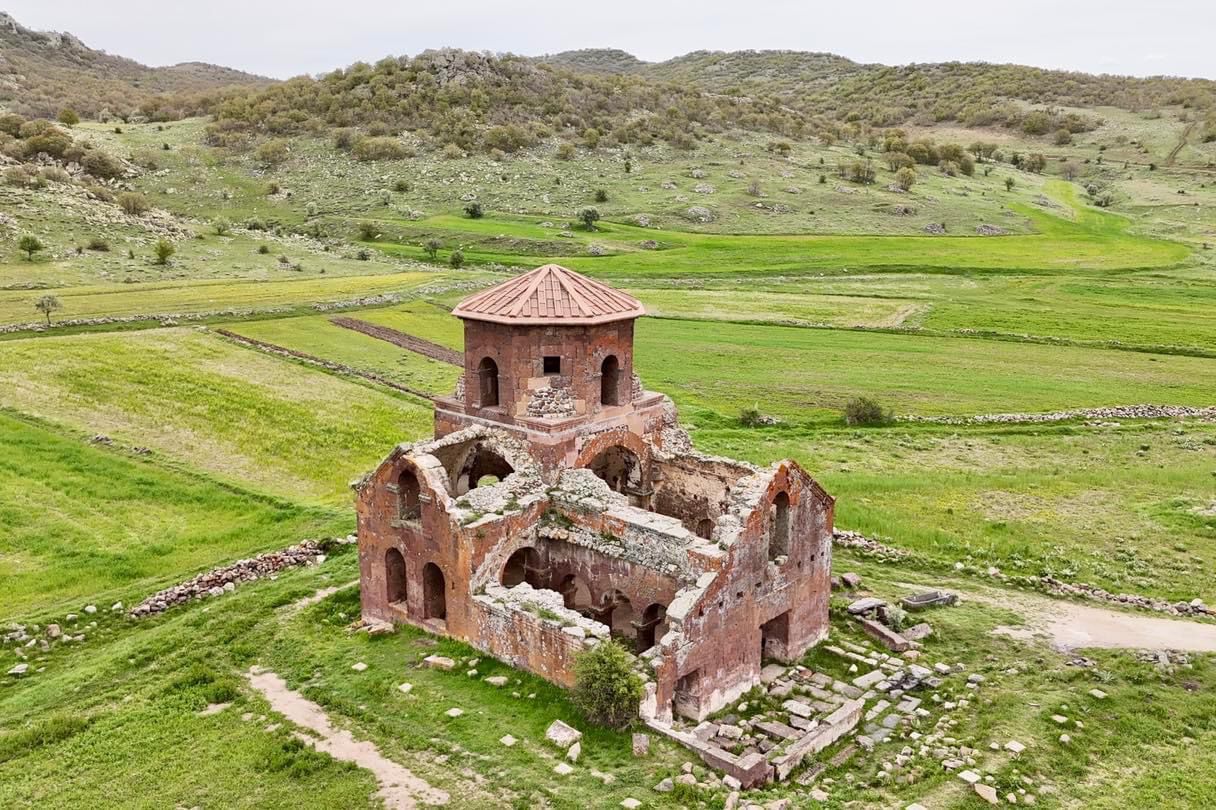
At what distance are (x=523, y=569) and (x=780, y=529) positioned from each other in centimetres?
572

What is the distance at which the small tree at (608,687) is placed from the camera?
52.9 feet

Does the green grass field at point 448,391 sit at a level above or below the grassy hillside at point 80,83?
below

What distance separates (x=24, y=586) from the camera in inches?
950

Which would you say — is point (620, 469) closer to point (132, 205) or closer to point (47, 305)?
point (47, 305)

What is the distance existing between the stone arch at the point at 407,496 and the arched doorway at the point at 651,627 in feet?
17.7

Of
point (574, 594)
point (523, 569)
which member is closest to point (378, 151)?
point (523, 569)

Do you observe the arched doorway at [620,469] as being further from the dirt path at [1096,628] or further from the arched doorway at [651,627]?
the dirt path at [1096,628]

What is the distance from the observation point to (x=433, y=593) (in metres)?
20.7

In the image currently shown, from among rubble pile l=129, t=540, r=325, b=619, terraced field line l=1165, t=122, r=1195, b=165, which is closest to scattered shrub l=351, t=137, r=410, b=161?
rubble pile l=129, t=540, r=325, b=619

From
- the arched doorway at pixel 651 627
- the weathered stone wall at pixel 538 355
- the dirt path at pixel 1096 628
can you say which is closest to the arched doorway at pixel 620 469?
the weathered stone wall at pixel 538 355

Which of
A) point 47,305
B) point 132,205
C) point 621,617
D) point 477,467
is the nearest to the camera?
point 621,617

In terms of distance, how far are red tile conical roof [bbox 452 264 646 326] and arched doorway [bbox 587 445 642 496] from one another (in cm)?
353

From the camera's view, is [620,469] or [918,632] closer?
[918,632]

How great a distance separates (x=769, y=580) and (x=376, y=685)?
311 inches
